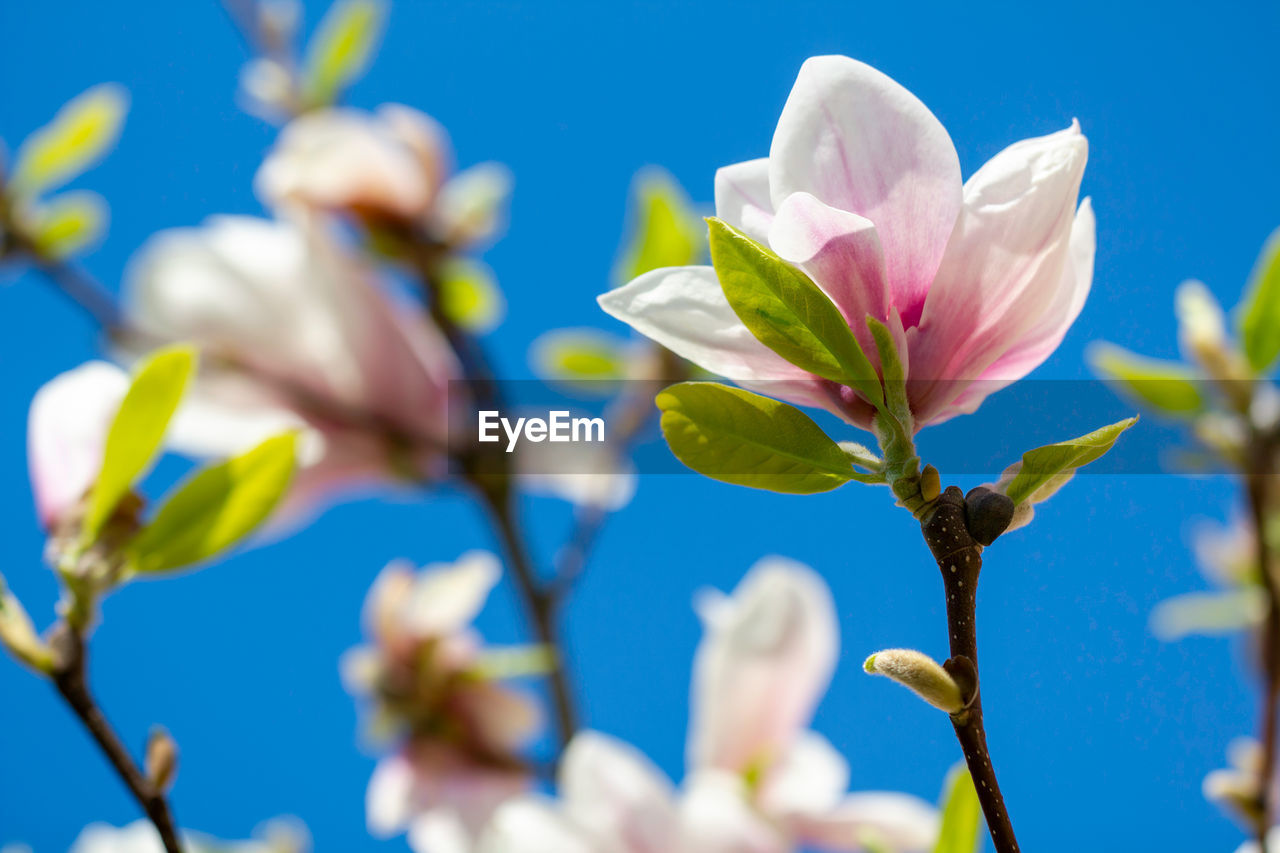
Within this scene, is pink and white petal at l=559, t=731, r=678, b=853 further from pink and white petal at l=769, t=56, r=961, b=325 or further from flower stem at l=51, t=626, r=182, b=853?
pink and white petal at l=769, t=56, r=961, b=325

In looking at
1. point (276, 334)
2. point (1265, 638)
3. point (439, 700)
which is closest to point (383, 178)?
point (276, 334)

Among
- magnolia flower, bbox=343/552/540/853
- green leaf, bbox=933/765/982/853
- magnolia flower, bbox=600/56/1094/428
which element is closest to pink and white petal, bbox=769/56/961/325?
magnolia flower, bbox=600/56/1094/428

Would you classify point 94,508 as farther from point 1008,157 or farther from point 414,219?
point 414,219

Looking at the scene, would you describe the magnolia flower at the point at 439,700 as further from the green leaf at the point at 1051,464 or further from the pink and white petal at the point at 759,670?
the green leaf at the point at 1051,464

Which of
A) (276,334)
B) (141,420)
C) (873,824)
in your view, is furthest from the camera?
(276,334)

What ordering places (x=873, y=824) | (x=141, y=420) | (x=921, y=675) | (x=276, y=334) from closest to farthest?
(x=921, y=675) < (x=141, y=420) < (x=873, y=824) < (x=276, y=334)

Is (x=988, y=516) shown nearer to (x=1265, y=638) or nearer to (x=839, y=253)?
(x=839, y=253)
